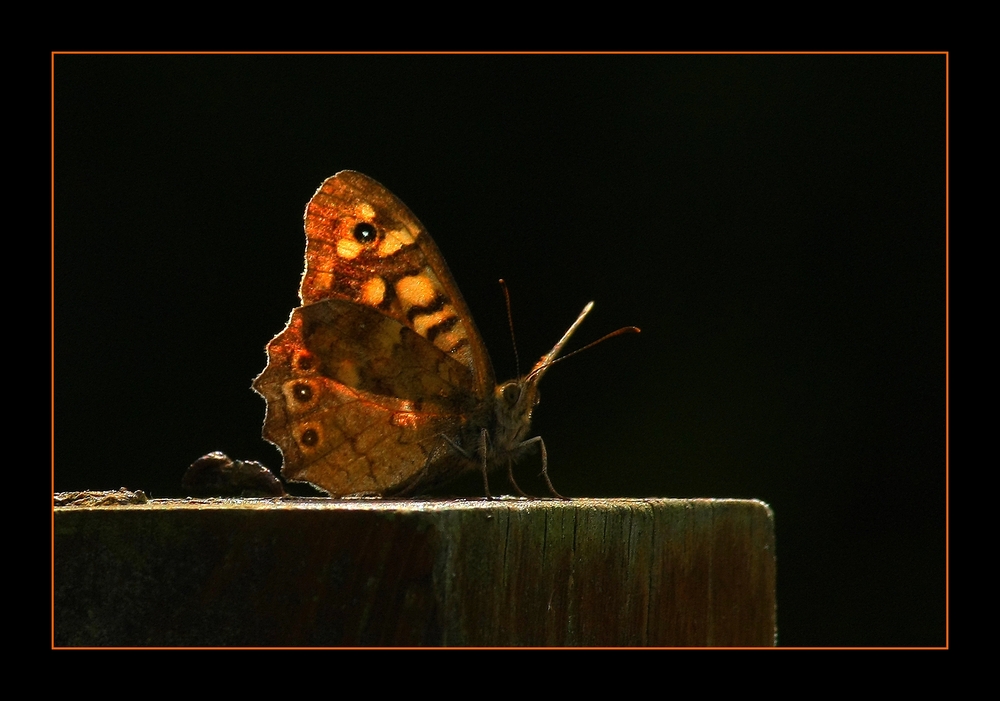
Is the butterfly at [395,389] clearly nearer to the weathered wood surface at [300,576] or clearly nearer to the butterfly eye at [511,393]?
the butterfly eye at [511,393]

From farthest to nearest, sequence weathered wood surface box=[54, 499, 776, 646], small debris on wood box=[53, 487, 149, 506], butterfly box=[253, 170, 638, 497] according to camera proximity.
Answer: butterfly box=[253, 170, 638, 497]
small debris on wood box=[53, 487, 149, 506]
weathered wood surface box=[54, 499, 776, 646]

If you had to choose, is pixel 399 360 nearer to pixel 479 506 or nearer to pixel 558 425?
pixel 479 506

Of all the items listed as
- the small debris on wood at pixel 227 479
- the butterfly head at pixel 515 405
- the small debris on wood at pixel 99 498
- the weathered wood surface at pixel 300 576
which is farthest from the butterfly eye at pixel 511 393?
the weathered wood surface at pixel 300 576

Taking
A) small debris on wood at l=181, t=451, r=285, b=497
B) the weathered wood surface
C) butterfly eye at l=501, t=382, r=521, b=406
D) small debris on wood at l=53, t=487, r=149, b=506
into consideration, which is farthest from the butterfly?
the weathered wood surface

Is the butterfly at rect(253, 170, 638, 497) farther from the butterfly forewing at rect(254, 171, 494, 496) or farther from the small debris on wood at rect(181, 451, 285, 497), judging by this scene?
Answer: the small debris on wood at rect(181, 451, 285, 497)

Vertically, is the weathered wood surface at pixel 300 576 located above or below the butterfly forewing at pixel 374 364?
below

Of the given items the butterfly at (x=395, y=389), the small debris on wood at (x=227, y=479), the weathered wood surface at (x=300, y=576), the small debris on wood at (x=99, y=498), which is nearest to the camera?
the weathered wood surface at (x=300, y=576)

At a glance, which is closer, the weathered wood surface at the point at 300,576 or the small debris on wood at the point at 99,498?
the weathered wood surface at the point at 300,576

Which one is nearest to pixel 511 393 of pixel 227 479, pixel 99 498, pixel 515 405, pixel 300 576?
pixel 515 405
